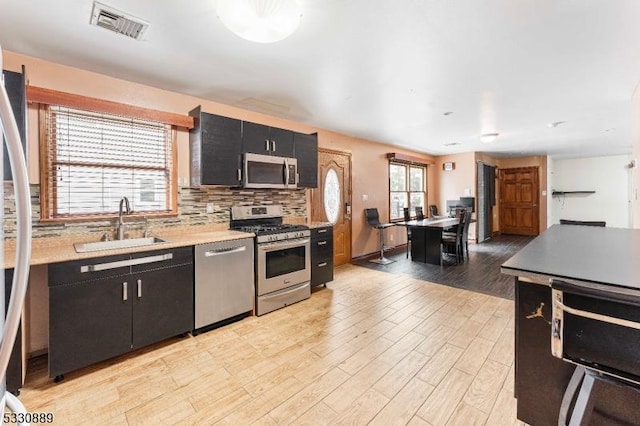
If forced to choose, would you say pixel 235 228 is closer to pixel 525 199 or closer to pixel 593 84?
pixel 593 84

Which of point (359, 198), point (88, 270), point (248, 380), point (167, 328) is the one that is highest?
point (359, 198)

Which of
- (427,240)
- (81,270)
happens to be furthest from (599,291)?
(427,240)

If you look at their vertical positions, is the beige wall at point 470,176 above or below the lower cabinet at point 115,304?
above

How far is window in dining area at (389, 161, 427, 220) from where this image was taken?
6.73 meters

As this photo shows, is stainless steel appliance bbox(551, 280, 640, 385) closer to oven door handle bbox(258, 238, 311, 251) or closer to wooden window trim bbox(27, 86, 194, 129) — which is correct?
oven door handle bbox(258, 238, 311, 251)

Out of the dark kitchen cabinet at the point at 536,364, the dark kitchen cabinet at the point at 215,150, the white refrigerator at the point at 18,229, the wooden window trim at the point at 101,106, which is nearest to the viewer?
the white refrigerator at the point at 18,229

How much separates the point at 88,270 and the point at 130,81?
1.87 m

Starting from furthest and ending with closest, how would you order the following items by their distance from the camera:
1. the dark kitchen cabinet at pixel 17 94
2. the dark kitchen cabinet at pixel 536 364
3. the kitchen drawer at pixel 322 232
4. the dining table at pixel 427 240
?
the dining table at pixel 427 240, the kitchen drawer at pixel 322 232, the dark kitchen cabinet at pixel 17 94, the dark kitchen cabinet at pixel 536 364

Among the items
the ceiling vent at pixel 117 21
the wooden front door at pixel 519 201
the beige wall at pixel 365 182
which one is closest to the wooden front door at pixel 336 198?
the beige wall at pixel 365 182

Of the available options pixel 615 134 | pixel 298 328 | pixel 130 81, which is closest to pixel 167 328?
pixel 298 328

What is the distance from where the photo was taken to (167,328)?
2480 millimetres

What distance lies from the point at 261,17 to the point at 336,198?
3.83 m

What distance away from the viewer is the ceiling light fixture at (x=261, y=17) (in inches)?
61.0

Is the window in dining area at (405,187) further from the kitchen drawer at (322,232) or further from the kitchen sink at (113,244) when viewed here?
Answer: the kitchen sink at (113,244)
